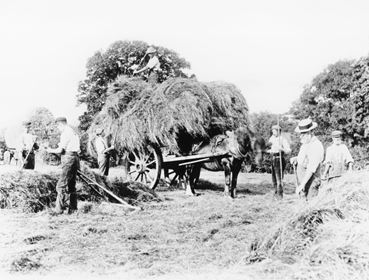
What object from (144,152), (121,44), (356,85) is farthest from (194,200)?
(356,85)

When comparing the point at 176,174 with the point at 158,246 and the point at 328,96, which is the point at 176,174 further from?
the point at 328,96

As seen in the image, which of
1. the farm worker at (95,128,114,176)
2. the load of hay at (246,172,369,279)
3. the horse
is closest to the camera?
the load of hay at (246,172,369,279)

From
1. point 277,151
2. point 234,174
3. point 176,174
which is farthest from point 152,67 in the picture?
point 277,151

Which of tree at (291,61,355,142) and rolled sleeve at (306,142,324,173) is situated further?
tree at (291,61,355,142)

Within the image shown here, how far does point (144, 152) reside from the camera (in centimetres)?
1100

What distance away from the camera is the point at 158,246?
197 inches

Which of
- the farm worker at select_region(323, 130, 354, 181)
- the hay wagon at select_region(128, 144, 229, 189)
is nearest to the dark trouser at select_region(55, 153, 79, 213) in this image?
the hay wagon at select_region(128, 144, 229, 189)

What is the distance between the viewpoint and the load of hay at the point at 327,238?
340cm

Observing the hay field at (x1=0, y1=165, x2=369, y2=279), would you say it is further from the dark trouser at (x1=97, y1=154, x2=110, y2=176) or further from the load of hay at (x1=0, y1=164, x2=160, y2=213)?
the dark trouser at (x1=97, y1=154, x2=110, y2=176)

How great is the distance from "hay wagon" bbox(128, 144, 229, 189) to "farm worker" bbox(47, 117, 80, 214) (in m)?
3.61

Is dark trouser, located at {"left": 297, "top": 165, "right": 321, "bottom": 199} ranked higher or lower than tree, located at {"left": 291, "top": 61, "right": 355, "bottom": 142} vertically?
lower

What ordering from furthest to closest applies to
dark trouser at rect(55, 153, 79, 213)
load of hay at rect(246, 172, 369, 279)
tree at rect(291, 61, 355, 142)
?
tree at rect(291, 61, 355, 142) → dark trouser at rect(55, 153, 79, 213) → load of hay at rect(246, 172, 369, 279)

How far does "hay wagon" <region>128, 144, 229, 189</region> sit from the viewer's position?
10.8 m

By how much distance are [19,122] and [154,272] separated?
23.8ft
